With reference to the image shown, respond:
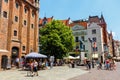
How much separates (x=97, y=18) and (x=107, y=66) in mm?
38193

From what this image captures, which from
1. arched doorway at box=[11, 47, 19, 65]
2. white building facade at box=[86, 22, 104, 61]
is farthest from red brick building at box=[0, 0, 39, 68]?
white building facade at box=[86, 22, 104, 61]

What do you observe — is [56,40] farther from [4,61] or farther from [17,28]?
[4,61]

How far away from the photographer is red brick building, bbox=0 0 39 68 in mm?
30203

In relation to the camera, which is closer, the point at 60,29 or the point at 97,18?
the point at 60,29

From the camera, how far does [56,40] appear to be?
4169 centimetres

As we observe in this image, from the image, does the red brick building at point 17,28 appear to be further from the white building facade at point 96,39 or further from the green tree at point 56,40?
the white building facade at point 96,39

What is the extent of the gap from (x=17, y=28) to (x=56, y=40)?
10.7 m

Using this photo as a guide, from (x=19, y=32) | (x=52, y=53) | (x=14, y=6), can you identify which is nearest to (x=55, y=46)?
(x=52, y=53)

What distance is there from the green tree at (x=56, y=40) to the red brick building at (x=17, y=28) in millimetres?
4402

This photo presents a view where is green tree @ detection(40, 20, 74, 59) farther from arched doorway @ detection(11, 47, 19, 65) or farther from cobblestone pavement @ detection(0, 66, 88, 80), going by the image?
cobblestone pavement @ detection(0, 66, 88, 80)

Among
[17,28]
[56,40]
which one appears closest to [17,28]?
[17,28]

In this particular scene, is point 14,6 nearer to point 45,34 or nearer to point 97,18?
point 45,34

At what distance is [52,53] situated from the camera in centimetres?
4288

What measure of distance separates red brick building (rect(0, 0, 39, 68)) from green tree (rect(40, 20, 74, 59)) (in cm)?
440
